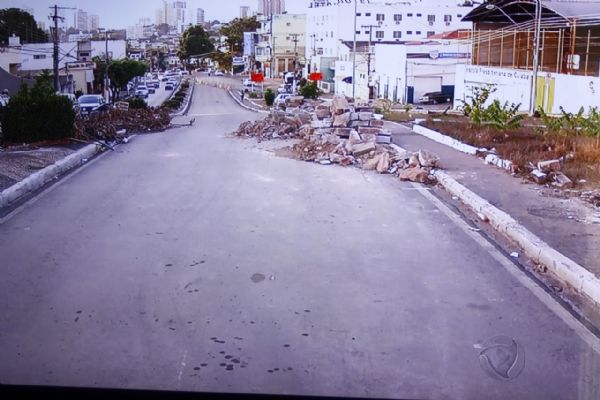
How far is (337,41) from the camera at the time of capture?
Answer: 9481 centimetres

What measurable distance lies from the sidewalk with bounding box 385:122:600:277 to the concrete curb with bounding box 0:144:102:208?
7.86 metres

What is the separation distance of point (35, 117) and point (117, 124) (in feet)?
23.1

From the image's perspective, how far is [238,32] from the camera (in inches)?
4402

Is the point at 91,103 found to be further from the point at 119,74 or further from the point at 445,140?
the point at 119,74

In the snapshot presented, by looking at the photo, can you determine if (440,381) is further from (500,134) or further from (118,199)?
(500,134)

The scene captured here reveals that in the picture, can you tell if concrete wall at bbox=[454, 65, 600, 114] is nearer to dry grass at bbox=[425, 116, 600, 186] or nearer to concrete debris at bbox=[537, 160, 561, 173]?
dry grass at bbox=[425, 116, 600, 186]

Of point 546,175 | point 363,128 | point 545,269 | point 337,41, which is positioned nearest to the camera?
point 545,269

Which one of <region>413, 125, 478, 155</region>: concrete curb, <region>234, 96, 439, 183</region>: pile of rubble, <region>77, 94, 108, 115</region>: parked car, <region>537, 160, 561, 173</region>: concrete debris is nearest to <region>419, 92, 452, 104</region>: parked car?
<region>77, 94, 108, 115</region>: parked car

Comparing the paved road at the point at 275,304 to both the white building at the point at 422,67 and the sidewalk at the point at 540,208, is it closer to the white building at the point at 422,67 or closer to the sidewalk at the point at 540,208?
the sidewalk at the point at 540,208

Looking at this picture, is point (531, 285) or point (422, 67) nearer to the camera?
point (531, 285)

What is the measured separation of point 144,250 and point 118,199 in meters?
4.04

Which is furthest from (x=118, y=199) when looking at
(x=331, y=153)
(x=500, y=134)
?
(x=500, y=134)

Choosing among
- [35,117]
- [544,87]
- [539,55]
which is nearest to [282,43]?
[539,55]

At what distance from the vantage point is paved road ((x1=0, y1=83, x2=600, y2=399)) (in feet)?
17.0
